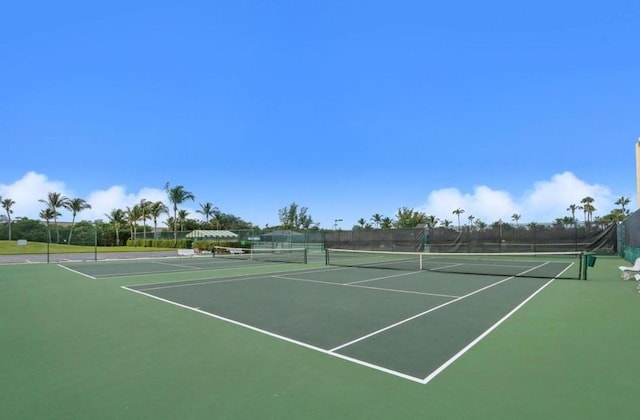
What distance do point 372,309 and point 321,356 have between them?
3203 millimetres

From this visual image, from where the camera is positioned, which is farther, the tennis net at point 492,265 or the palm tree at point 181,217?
the palm tree at point 181,217

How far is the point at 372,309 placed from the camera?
7801 mm

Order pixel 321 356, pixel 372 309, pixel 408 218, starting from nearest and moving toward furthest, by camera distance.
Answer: pixel 321 356, pixel 372 309, pixel 408 218

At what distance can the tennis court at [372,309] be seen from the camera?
5004 mm

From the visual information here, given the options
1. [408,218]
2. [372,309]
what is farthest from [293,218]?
[372,309]

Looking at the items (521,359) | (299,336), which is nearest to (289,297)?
(299,336)

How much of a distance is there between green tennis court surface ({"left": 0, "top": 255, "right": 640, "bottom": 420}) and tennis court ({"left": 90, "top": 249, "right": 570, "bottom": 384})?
0.13 ft

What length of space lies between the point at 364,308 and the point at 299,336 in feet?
8.24

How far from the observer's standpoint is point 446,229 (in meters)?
27.8

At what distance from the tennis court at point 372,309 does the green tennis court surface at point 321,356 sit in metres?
0.04

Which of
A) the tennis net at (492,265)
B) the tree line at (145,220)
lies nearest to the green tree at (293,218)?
the tree line at (145,220)

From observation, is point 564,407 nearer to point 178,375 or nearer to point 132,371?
point 178,375

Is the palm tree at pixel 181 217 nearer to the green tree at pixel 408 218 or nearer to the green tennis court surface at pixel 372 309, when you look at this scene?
the green tree at pixel 408 218

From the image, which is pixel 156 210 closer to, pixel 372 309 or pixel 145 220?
pixel 145 220
